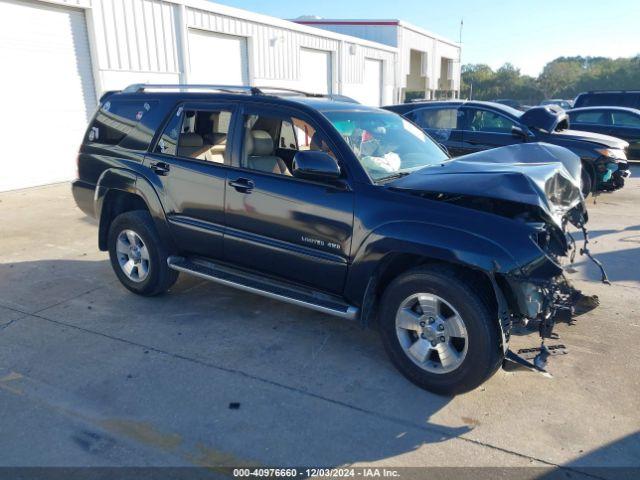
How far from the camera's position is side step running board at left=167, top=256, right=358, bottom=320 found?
368cm

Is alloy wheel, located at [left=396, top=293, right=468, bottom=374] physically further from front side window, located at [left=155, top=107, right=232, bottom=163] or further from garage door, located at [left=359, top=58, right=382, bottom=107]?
garage door, located at [left=359, top=58, right=382, bottom=107]

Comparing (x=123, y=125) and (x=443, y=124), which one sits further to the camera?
(x=443, y=124)

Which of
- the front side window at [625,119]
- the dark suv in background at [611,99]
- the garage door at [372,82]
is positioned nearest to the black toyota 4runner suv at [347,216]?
the front side window at [625,119]

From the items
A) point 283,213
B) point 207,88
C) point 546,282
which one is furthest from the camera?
point 207,88

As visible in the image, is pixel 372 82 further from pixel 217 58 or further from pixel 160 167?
pixel 160 167

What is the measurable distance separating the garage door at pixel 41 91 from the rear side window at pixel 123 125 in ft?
22.5

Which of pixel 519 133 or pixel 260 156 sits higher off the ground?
pixel 260 156

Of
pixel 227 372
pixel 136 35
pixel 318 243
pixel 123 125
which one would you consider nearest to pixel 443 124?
pixel 123 125

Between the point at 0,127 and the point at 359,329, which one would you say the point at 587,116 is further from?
the point at 0,127

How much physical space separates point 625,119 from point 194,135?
38.8 feet

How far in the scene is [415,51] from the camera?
35844 mm

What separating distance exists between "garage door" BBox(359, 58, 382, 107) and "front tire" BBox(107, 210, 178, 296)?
68.5 feet

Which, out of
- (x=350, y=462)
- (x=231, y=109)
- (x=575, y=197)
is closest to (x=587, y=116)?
(x=575, y=197)

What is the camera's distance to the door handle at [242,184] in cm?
408
